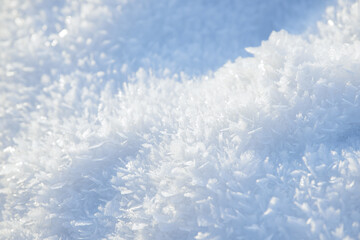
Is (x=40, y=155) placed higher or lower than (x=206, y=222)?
higher

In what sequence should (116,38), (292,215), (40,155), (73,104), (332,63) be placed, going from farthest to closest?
(116,38) < (73,104) < (40,155) < (332,63) < (292,215)

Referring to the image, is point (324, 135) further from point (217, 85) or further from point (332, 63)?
point (217, 85)

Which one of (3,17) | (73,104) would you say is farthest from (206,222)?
(3,17)

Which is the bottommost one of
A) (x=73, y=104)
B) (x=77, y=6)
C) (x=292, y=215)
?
(x=292, y=215)

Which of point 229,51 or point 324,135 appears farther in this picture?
point 229,51

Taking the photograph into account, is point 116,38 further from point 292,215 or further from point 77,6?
point 292,215

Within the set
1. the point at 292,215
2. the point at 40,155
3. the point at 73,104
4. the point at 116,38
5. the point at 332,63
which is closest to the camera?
the point at 292,215
